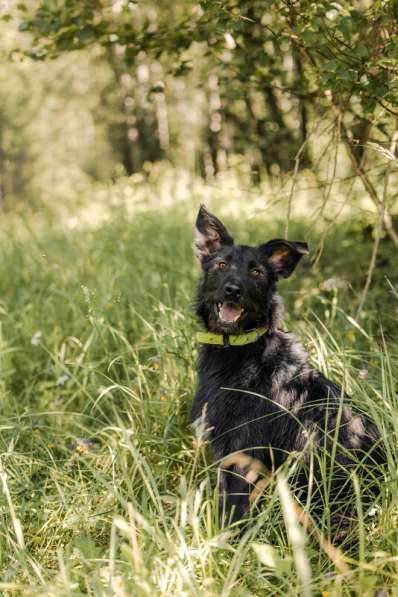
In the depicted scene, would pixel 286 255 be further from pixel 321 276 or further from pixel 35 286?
pixel 35 286

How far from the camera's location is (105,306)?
417cm

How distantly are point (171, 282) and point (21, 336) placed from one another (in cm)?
133

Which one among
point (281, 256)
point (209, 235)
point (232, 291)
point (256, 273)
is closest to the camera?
point (232, 291)

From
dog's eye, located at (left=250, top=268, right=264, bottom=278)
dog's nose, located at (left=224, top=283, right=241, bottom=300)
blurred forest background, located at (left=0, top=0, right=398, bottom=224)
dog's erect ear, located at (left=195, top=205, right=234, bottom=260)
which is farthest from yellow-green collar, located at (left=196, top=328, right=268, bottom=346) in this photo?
blurred forest background, located at (left=0, top=0, right=398, bottom=224)

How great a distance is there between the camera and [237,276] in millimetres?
3064

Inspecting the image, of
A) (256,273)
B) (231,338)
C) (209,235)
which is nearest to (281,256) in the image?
(256,273)

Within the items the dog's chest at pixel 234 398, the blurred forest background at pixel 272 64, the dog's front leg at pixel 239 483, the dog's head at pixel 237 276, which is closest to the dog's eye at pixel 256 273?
the dog's head at pixel 237 276

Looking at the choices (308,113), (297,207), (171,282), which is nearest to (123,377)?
(171,282)

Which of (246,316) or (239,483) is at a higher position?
(246,316)

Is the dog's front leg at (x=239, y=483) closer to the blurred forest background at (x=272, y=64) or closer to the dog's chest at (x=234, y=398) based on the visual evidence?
the dog's chest at (x=234, y=398)

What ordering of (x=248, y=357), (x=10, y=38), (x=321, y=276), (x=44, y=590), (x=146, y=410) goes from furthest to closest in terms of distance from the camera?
(x=10, y=38) < (x=321, y=276) < (x=146, y=410) < (x=248, y=357) < (x=44, y=590)

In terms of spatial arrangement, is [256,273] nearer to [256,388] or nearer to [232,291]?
[232,291]

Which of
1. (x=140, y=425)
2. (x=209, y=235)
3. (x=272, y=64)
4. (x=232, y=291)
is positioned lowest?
(x=140, y=425)

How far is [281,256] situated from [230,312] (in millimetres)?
495
